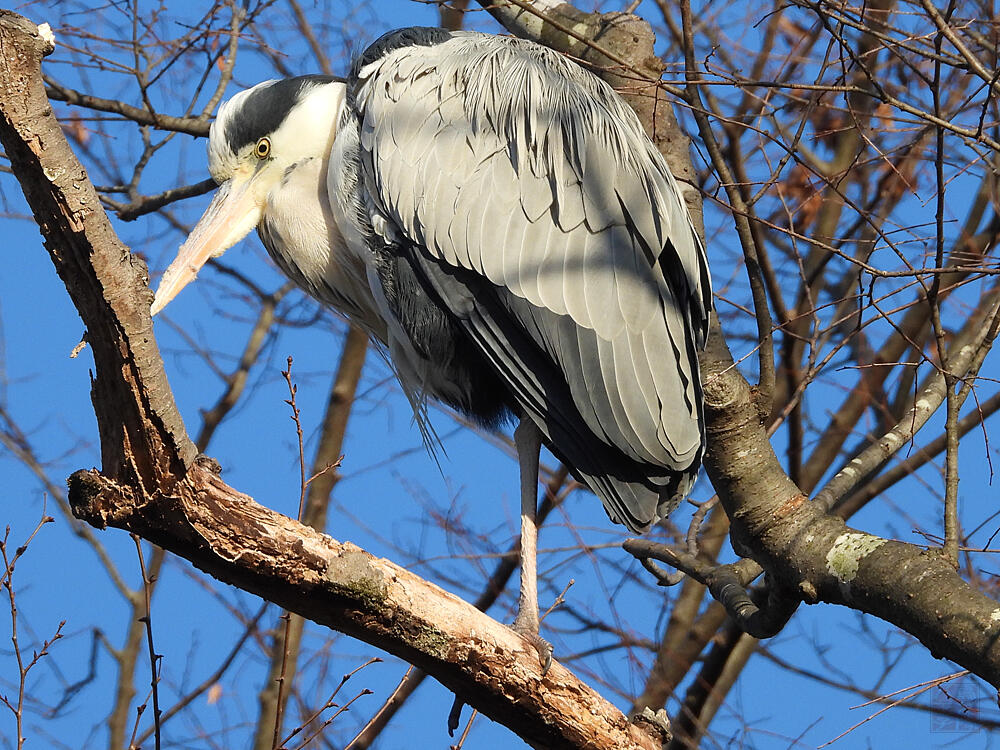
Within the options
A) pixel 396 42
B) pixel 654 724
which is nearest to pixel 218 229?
pixel 396 42

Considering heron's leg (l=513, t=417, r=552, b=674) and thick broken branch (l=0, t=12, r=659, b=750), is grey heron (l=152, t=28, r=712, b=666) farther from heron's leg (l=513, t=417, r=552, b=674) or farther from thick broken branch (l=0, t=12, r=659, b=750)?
thick broken branch (l=0, t=12, r=659, b=750)

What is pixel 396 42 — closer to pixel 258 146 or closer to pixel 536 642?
pixel 258 146

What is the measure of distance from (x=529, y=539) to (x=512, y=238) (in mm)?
867

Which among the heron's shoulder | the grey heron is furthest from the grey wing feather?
the heron's shoulder

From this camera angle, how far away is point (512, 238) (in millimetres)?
3199

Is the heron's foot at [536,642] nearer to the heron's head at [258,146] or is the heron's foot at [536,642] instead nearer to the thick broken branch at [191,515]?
the thick broken branch at [191,515]

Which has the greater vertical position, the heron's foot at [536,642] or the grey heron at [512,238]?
the grey heron at [512,238]

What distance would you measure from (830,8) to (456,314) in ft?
4.11

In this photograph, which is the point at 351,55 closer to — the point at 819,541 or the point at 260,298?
the point at 819,541

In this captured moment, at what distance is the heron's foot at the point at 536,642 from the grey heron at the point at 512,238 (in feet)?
0.15

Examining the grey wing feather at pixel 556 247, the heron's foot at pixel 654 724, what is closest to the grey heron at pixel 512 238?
the grey wing feather at pixel 556 247

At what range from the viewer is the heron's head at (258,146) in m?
3.61

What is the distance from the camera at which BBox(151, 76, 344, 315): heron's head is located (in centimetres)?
361

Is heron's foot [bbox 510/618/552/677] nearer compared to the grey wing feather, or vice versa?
heron's foot [bbox 510/618/552/677]
